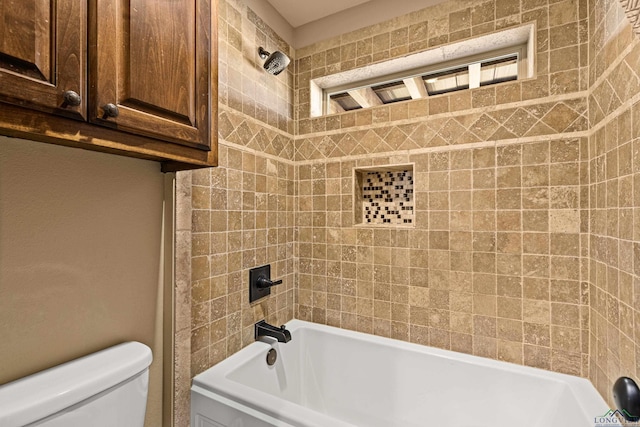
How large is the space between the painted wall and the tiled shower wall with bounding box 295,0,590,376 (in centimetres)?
111

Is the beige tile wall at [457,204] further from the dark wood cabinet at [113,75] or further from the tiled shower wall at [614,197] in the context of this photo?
the dark wood cabinet at [113,75]

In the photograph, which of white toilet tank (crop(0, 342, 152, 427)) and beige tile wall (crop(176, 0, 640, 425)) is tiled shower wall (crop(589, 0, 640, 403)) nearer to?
beige tile wall (crop(176, 0, 640, 425))

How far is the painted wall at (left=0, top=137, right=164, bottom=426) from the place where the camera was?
2.59 ft

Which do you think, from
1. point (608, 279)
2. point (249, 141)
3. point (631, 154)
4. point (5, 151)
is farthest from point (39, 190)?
point (608, 279)

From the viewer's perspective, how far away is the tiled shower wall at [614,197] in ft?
3.16

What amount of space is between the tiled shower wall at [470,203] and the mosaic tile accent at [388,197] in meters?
0.14

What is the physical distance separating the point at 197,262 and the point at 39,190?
65 cm

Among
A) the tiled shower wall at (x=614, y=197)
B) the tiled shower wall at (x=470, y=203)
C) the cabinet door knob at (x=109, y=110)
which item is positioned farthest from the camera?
the tiled shower wall at (x=470, y=203)

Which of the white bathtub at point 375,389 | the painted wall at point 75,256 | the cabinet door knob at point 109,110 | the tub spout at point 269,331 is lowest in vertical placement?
the white bathtub at point 375,389

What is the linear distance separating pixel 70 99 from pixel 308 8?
174cm

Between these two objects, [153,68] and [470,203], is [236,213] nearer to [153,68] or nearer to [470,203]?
[153,68]

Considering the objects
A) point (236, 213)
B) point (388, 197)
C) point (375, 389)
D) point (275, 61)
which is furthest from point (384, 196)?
point (375, 389)

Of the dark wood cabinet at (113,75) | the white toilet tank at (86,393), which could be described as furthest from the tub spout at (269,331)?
the dark wood cabinet at (113,75)

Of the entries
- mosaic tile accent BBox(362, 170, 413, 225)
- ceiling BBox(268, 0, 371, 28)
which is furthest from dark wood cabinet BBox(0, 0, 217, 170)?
mosaic tile accent BBox(362, 170, 413, 225)
